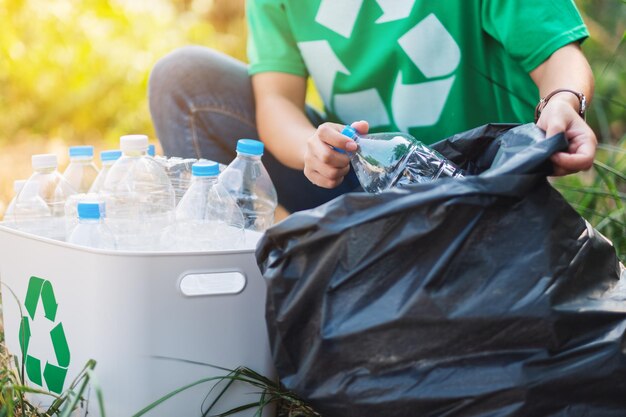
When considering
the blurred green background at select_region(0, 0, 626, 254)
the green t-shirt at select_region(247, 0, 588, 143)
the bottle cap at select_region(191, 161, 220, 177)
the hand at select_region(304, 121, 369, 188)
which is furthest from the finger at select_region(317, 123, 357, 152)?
the blurred green background at select_region(0, 0, 626, 254)

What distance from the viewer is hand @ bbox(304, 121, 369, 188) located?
49.6 inches

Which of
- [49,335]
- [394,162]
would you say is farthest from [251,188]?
[49,335]

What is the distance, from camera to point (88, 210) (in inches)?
48.9

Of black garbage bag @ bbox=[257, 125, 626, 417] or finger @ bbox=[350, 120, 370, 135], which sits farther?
finger @ bbox=[350, 120, 370, 135]

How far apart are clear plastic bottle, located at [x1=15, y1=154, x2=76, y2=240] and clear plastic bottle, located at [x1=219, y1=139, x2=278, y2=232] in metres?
0.34

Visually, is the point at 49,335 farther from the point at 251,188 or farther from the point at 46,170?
the point at 251,188

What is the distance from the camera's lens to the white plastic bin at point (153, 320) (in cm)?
116

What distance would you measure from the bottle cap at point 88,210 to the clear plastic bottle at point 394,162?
428mm

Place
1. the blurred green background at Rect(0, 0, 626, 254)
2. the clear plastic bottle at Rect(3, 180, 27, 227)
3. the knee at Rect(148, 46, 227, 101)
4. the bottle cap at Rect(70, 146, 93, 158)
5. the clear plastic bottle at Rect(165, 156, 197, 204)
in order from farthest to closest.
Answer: the blurred green background at Rect(0, 0, 626, 254)
the knee at Rect(148, 46, 227, 101)
the clear plastic bottle at Rect(165, 156, 197, 204)
the bottle cap at Rect(70, 146, 93, 158)
the clear plastic bottle at Rect(3, 180, 27, 227)

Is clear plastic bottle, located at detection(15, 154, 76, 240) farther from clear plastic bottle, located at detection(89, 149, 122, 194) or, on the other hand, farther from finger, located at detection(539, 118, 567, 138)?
finger, located at detection(539, 118, 567, 138)

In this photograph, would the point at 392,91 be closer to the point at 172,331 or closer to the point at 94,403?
the point at 172,331

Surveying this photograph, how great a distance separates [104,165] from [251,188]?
0.32 metres

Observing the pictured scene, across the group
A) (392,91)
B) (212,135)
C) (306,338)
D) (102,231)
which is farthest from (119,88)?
(306,338)

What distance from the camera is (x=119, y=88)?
12.8 feet
